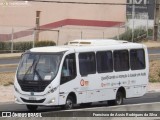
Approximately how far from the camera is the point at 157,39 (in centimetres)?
6116

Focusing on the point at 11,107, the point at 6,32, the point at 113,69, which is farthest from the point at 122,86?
the point at 6,32

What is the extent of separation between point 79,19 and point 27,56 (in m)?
37.5

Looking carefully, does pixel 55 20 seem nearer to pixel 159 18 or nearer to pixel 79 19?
pixel 79 19

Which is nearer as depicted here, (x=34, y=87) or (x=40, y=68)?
(x=34, y=87)

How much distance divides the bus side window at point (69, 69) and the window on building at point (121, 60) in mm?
2923

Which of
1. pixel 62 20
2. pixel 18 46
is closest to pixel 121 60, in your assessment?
pixel 18 46

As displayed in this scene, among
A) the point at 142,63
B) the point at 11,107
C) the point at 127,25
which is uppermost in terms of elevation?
the point at 127,25

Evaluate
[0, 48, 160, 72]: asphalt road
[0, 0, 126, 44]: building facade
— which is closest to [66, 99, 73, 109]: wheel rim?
[0, 48, 160, 72]: asphalt road

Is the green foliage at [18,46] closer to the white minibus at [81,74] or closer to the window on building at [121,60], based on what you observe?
the white minibus at [81,74]

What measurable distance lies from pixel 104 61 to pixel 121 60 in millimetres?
1209

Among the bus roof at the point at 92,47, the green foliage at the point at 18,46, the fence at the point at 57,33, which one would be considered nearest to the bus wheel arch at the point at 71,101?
the bus roof at the point at 92,47

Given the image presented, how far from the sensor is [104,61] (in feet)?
84.4

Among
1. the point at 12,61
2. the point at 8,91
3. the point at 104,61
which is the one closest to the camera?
the point at 104,61

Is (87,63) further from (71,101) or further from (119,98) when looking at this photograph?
(119,98)
